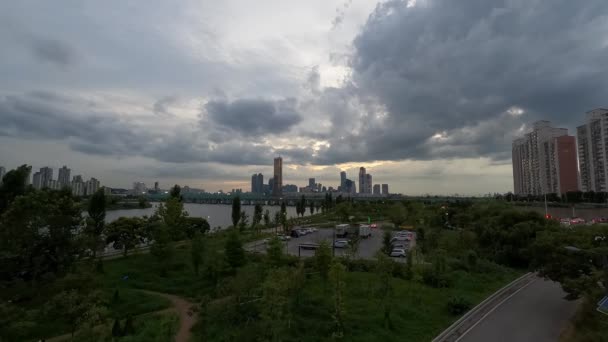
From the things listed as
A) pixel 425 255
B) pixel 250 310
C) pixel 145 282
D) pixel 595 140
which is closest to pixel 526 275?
pixel 425 255

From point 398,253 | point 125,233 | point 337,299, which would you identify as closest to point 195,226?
point 125,233

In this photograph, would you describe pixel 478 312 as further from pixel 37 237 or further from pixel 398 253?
pixel 37 237

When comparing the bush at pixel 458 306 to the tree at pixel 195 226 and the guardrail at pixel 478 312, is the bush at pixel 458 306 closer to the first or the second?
the guardrail at pixel 478 312

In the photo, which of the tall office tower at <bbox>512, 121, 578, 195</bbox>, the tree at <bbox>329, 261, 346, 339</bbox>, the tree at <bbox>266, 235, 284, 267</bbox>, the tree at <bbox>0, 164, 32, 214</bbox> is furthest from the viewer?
the tall office tower at <bbox>512, 121, 578, 195</bbox>

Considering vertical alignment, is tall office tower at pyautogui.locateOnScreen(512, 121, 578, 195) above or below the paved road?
above

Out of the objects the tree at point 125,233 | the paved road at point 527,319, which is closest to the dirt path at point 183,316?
the tree at point 125,233

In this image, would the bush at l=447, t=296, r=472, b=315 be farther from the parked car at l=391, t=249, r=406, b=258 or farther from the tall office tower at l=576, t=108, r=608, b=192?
the tall office tower at l=576, t=108, r=608, b=192

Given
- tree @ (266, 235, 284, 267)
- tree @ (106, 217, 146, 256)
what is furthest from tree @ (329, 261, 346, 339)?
tree @ (106, 217, 146, 256)
